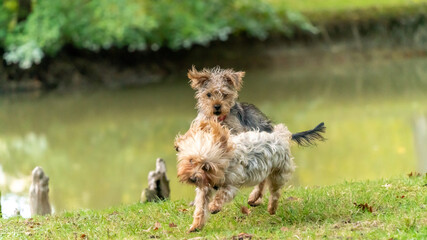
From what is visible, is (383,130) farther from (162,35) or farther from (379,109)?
(162,35)

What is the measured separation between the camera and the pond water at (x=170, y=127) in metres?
12.4

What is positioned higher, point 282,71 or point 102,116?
point 282,71

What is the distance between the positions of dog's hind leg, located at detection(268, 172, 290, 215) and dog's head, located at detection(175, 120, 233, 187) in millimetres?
923

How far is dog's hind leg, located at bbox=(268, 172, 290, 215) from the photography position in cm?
734

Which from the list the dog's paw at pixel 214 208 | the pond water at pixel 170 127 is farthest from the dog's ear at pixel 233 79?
the pond water at pixel 170 127

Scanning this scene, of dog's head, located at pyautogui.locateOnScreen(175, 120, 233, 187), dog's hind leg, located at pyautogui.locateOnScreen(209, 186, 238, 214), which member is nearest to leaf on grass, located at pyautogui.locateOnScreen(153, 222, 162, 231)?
dog's hind leg, located at pyautogui.locateOnScreen(209, 186, 238, 214)

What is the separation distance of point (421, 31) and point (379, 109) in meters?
12.2

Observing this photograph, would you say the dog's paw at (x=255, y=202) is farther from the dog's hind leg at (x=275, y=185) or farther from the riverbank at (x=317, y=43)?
the riverbank at (x=317, y=43)

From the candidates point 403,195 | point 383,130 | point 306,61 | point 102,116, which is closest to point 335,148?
point 383,130

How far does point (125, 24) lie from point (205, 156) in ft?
57.5

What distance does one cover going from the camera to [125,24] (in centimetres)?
2328

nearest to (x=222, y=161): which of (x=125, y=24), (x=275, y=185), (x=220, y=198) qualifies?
(x=220, y=198)

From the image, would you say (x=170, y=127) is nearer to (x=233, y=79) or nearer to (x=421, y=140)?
(x=421, y=140)

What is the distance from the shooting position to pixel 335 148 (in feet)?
46.5
